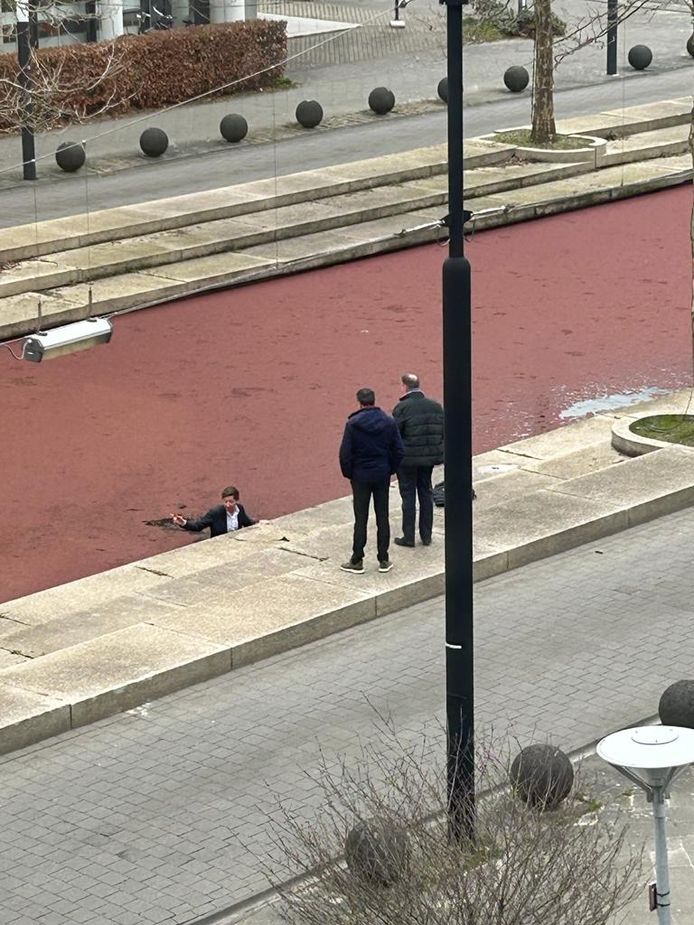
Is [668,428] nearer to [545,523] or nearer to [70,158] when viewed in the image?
[545,523]

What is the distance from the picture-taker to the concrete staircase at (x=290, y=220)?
27.5m

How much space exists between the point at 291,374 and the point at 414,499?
6.84 meters

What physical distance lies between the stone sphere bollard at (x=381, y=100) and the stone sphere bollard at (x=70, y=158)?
669 centimetres

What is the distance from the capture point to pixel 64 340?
52.4 feet

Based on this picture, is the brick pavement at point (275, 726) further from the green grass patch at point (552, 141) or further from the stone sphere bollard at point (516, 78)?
the stone sphere bollard at point (516, 78)

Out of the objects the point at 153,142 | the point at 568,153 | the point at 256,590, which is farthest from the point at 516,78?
the point at 256,590

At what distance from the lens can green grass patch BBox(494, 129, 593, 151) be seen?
3491cm

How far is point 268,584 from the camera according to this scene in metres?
16.8

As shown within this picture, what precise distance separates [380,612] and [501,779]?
4.20m

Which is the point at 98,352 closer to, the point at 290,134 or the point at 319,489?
the point at 319,489

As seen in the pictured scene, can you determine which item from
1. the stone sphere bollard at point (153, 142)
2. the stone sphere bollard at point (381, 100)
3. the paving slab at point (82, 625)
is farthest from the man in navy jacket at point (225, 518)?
the stone sphere bollard at point (381, 100)

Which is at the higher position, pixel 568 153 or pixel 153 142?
pixel 153 142

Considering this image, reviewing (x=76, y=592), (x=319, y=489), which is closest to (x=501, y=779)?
(x=76, y=592)

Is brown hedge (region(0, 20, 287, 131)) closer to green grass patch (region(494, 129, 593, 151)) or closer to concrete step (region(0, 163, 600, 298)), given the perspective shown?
green grass patch (region(494, 129, 593, 151))
